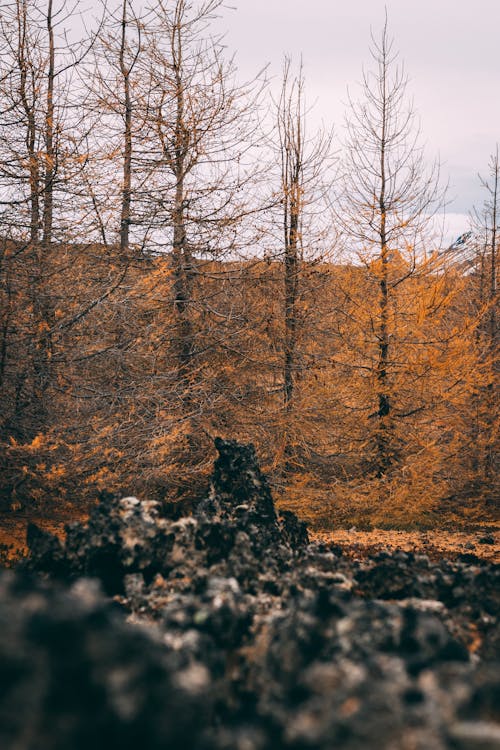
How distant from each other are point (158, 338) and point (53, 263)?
217 centimetres

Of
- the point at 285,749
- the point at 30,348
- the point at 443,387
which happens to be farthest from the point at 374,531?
the point at 285,749

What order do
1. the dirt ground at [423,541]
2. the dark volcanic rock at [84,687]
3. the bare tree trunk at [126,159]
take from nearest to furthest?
the dark volcanic rock at [84,687], the dirt ground at [423,541], the bare tree trunk at [126,159]

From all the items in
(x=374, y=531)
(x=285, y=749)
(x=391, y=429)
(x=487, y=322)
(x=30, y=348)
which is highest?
(x=487, y=322)

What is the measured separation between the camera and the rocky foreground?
926 millimetres

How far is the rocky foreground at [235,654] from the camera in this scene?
93 cm

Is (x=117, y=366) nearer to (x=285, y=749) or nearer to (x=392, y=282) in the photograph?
(x=392, y=282)

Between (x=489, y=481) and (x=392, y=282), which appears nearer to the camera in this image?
(x=392, y=282)

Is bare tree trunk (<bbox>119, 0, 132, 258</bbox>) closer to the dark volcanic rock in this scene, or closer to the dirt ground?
the dirt ground

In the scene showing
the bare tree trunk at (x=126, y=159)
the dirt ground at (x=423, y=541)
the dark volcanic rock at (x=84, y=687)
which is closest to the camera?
the dark volcanic rock at (x=84, y=687)

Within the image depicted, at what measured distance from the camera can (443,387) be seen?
1105 centimetres

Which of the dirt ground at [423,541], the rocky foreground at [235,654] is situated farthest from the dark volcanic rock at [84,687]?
the dirt ground at [423,541]

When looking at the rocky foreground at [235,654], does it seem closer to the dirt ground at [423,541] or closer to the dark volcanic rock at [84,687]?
the dark volcanic rock at [84,687]

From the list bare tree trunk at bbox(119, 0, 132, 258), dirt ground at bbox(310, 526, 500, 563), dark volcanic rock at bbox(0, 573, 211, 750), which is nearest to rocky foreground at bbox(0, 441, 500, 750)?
dark volcanic rock at bbox(0, 573, 211, 750)

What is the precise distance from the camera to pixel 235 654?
1.65 metres
